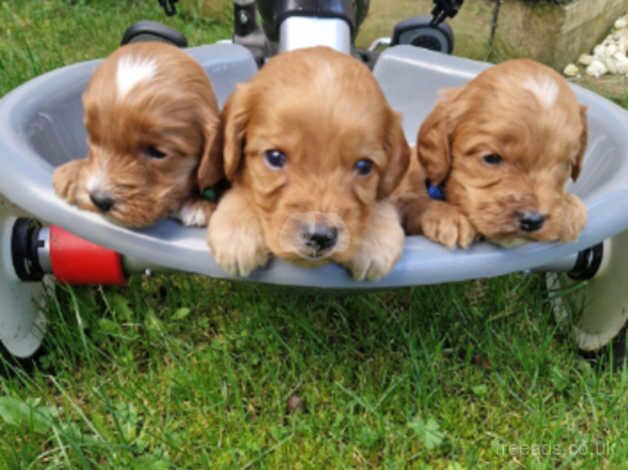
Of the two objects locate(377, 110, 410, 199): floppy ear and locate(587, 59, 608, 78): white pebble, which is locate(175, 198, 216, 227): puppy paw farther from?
locate(587, 59, 608, 78): white pebble

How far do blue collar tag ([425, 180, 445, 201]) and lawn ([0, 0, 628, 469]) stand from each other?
49 centimetres

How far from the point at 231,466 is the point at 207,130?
103cm

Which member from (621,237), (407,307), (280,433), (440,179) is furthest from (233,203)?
(621,237)

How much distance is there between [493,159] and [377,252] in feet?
1.56

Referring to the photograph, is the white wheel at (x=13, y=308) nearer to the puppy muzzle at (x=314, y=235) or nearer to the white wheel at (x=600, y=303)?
the puppy muzzle at (x=314, y=235)

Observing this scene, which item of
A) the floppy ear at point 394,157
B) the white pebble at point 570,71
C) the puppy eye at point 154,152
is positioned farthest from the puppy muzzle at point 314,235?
the white pebble at point 570,71

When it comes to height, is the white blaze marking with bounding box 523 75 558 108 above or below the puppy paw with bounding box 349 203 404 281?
above

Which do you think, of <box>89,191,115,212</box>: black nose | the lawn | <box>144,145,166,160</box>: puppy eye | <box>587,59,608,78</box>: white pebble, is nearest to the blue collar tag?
the lawn

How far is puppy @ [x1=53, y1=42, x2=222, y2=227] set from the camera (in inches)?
72.9

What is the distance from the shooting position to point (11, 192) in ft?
6.52

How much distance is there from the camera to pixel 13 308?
2520mm

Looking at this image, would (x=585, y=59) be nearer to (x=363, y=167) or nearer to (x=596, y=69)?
(x=596, y=69)

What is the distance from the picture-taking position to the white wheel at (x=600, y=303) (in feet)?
8.45

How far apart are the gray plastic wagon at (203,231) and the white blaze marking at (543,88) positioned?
0.33 metres
